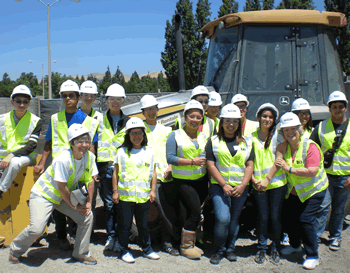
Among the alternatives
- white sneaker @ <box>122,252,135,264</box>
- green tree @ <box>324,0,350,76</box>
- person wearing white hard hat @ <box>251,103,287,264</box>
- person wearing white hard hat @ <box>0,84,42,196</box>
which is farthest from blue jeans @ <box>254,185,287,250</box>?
green tree @ <box>324,0,350,76</box>

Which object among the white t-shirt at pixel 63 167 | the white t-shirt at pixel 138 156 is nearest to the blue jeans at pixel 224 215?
the white t-shirt at pixel 138 156

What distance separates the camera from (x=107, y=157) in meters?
4.19

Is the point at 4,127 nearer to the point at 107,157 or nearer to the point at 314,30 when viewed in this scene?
the point at 107,157

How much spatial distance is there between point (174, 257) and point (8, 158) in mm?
2418

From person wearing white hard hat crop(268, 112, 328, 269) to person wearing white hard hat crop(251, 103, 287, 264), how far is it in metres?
0.10

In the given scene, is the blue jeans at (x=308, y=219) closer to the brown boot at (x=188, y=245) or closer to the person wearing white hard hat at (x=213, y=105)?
the brown boot at (x=188, y=245)

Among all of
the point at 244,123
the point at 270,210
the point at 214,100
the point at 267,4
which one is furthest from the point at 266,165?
the point at 267,4

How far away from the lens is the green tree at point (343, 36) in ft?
61.0

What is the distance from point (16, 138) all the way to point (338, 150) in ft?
13.6

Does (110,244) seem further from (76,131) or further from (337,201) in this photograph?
(337,201)

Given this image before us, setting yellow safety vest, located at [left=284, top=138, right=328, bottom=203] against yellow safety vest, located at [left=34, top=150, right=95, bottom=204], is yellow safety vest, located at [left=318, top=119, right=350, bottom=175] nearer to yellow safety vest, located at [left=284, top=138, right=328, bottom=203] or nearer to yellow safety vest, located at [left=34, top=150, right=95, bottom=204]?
yellow safety vest, located at [left=284, top=138, right=328, bottom=203]

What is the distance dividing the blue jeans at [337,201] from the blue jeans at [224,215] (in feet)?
4.05

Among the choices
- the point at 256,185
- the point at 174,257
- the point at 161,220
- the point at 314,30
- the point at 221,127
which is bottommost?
the point at 174,257

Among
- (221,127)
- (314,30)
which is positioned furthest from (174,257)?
(314,30)
